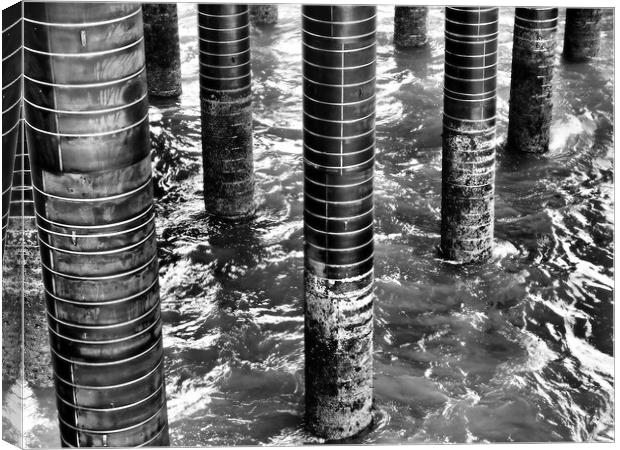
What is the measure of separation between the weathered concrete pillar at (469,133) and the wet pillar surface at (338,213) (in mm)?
3240

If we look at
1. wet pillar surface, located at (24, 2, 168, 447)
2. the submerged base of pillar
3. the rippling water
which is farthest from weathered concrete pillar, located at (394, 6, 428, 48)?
wet pillar surface, located at (24, 2, 168, 447)

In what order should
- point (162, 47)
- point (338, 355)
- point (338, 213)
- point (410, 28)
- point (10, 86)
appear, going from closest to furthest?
point (10, 86), point (338, 213), point (338, 355), point (162, 47), point (410, 28)

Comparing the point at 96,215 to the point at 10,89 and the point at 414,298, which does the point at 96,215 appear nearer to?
the point at 10,89

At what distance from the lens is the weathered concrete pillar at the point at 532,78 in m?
15.5

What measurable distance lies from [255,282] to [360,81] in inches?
191

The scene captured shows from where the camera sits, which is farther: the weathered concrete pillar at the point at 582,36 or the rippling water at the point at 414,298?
the weathered concrete pillar at the point at 582,36

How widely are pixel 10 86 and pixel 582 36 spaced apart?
13.9 m

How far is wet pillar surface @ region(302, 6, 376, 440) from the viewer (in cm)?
888

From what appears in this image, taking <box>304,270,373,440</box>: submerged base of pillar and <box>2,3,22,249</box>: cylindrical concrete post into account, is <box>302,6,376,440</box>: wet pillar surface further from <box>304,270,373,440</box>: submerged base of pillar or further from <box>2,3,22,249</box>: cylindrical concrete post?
<box>2,3,22,249</box>: cylindrical concrete post

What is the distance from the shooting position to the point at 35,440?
407 inches

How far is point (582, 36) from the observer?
65.0 ft

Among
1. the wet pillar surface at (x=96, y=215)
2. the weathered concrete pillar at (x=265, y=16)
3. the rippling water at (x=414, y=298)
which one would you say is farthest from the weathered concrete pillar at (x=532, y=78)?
the wet pillar surface at (x=96, y=215)

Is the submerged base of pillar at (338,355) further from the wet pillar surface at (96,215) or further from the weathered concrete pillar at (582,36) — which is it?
the weathered concrete pillar at (582,36)

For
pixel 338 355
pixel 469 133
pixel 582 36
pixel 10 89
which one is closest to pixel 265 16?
pixel 582 36
